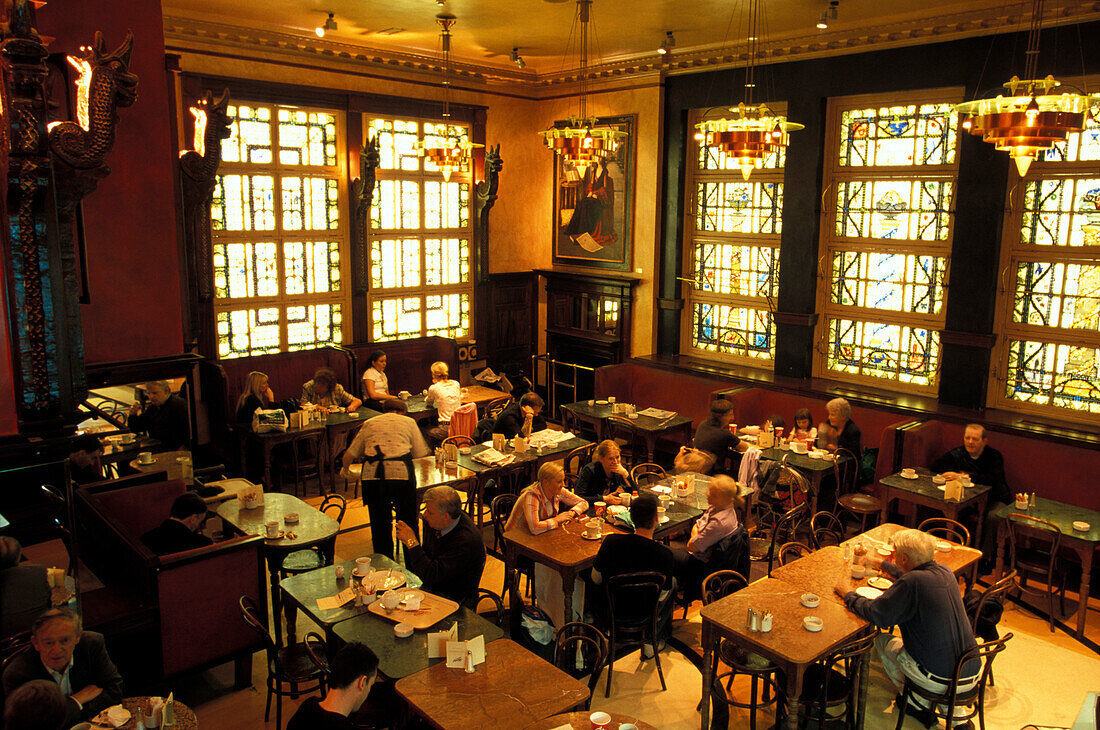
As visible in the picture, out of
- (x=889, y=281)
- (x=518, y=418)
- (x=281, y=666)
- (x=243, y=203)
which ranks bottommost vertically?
(x=281, y=666)

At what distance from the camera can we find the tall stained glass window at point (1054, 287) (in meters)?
7.88

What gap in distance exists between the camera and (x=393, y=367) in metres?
11.5

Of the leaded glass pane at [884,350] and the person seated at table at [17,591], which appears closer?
the person seated at table at [17,591]

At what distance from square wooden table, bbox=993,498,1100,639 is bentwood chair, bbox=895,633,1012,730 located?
191cm

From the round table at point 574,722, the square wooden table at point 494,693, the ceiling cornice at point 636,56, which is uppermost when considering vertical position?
the ceiling cornice at point 636,56

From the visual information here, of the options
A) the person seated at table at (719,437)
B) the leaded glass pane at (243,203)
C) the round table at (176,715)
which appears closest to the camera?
the round table at (176,715)

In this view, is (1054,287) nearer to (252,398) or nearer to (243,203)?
(252,398)

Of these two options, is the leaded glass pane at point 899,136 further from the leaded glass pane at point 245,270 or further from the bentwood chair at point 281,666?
the bentwood chair at point 281,666

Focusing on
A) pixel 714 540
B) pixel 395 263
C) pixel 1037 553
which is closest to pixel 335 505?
pixel 714 540

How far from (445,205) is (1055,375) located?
818cm

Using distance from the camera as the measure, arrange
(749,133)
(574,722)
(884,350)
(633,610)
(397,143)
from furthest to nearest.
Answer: (397,143)
(884,350)
(749,133)
(633,610)
(574,722)

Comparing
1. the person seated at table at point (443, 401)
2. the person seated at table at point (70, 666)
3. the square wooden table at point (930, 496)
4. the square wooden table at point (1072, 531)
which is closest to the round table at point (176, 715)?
the person seated at table at point (70, 666)

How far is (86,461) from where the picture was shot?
6668mm

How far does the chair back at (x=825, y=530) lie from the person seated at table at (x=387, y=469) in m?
3.21
